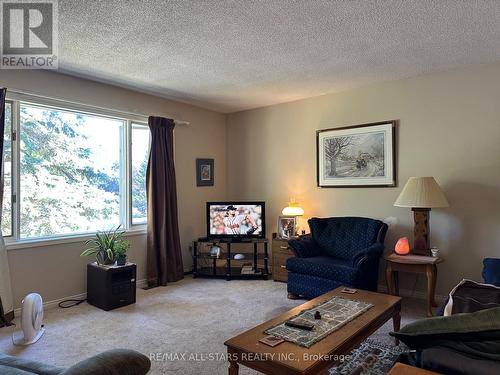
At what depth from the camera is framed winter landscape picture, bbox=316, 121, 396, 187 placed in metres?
3.99

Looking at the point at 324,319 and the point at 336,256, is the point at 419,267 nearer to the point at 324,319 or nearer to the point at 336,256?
the point at 336,256

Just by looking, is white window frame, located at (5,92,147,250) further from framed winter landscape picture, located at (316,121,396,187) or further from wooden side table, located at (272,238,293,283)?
framed winter landscape picture, located at (316,121,396,187)

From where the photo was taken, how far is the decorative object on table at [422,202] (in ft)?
10.8

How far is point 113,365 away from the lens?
44.8 inches

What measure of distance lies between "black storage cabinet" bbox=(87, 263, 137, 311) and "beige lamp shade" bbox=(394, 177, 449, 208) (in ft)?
9.80

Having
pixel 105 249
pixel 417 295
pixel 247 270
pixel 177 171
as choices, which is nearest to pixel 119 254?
pixel 105 249

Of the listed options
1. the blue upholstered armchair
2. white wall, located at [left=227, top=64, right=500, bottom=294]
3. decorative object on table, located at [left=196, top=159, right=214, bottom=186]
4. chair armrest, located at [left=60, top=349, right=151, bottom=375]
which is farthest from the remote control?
decorative object on table, located at [left=196, top=159, right=214, bottom=186]

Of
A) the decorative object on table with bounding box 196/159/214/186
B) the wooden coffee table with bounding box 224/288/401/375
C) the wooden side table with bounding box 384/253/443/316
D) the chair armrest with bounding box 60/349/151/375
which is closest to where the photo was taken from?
the chair armrest with bounding box 60/349/151/375

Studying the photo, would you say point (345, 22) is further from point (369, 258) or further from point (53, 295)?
point (53, 295)

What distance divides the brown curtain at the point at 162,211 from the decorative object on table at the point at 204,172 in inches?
23.2

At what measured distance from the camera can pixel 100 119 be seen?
4.11m

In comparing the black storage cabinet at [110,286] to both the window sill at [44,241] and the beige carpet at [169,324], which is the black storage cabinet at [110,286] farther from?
the window sill at [44,241]

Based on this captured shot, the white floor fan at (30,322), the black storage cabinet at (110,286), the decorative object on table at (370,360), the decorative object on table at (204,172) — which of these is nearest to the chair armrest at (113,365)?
the decorative object on table at (370,360)

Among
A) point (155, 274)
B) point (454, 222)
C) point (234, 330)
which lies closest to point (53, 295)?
point (155, 274)
